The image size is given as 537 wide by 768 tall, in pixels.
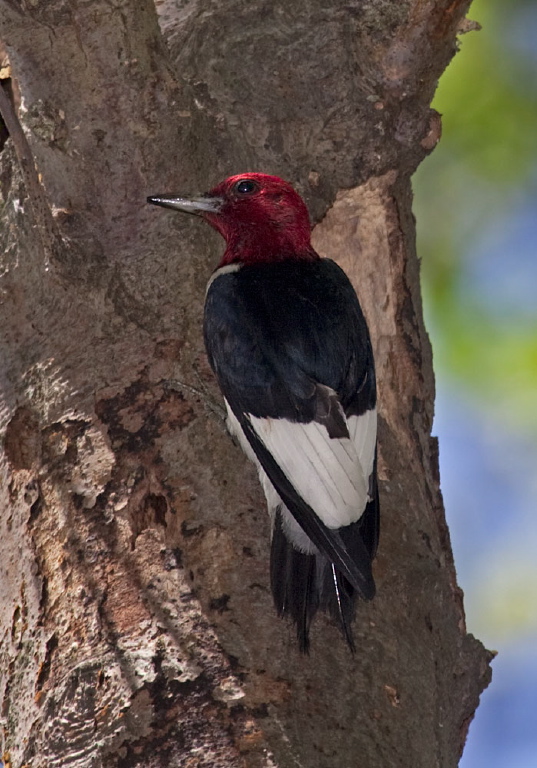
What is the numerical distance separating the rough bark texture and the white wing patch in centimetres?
11

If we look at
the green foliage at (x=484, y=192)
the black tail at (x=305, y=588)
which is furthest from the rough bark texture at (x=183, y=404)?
the green foliage at (x=484, y=192)

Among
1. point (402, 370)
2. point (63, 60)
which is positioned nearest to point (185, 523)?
point (402, 370)

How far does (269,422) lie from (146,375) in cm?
34

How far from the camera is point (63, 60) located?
8.78 ft

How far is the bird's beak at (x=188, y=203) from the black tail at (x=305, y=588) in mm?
877

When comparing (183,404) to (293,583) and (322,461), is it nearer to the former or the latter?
(322,461)

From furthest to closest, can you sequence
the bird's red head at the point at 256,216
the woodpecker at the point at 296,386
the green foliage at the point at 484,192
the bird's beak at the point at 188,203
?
the green foliage at the point at 484,192
the bird's red head at the point at 256,216
the bird's beak at the point at 188,203
the woodpecker at the point at 296,386

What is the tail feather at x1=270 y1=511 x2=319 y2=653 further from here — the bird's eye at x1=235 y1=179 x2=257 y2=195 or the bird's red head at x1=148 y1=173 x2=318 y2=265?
the bird's eye at x1=235 y1=179 x2=257 y2=195

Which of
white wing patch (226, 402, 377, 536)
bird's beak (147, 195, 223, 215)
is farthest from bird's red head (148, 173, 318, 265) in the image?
white wing patch (226, 402, 377, 536)

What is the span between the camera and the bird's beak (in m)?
2.76

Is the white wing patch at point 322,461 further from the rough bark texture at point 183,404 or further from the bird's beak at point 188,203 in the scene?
the bird's beak at point 188,203

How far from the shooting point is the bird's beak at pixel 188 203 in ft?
9.04

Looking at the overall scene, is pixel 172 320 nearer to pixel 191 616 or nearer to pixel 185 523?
pixel 185 523

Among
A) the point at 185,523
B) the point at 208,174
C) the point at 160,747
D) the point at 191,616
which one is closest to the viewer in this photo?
the point at 160,747
